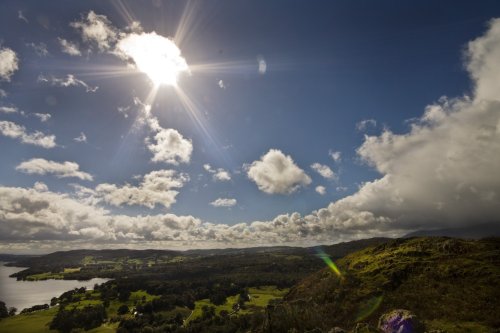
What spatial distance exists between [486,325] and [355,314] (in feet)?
99.8

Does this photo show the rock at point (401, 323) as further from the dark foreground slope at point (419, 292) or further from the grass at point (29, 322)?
the grass at point (29, 322)

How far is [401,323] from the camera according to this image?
4816 cm

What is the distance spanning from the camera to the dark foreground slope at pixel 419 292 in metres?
58.6

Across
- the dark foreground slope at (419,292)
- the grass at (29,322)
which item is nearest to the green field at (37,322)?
the grass at (29,322)

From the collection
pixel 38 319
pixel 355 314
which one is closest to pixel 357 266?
pixel 355 314

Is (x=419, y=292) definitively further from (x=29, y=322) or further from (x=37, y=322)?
(x=29, y=322)

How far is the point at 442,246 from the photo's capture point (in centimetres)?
9500

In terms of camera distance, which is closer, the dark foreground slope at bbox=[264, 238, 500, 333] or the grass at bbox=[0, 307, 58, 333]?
the dark foreground slope at bbox=[264, 238, 500, 333]

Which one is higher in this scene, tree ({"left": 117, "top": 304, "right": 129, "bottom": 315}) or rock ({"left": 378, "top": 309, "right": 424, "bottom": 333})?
rock ({"left": 378, "top": 309, "right": 424, "bottom": 333})

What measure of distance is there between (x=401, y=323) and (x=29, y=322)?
18553 centimetres

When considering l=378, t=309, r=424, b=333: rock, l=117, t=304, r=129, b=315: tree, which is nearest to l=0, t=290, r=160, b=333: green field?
l=117, t=304, r=129, b=315: tree

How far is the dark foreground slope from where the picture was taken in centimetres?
5856

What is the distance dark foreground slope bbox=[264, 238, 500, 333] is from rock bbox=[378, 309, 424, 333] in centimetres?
433

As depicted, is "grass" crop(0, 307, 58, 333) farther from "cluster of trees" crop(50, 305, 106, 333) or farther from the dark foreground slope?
the dark foreground slope
